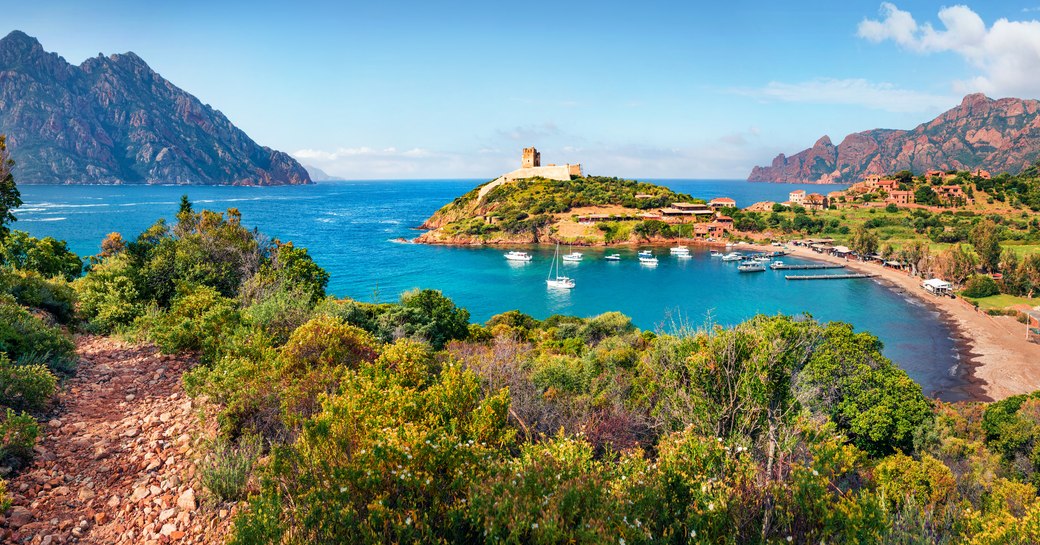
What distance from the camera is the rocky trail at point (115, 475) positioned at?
5.02m

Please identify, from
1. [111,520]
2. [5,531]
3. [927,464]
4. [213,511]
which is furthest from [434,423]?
[927,464]

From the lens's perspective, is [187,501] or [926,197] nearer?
[187,501]

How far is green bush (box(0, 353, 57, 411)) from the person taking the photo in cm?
664

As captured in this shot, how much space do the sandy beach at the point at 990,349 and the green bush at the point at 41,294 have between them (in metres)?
41.9

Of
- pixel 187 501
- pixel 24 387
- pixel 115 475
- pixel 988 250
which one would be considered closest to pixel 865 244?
pixel 988 250

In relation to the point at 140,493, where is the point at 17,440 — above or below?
above

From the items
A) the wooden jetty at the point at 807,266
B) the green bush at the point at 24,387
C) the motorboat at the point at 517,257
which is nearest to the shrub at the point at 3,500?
the green bush at the point at 24,387

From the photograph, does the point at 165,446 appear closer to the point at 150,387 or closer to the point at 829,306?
the point at 150,387

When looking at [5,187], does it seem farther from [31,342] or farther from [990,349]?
[990,349]

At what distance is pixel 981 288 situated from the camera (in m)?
49.8

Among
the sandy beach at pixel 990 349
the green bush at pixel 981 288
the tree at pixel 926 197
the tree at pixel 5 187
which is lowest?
the sandy beach at pixel 990 349

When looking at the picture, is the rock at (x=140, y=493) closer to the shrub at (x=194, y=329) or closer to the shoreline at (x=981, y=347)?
the shrub at (x=194, y=329)

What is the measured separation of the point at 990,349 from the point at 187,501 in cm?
4895

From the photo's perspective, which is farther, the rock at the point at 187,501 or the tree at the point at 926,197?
the tree at the point at 926,197
